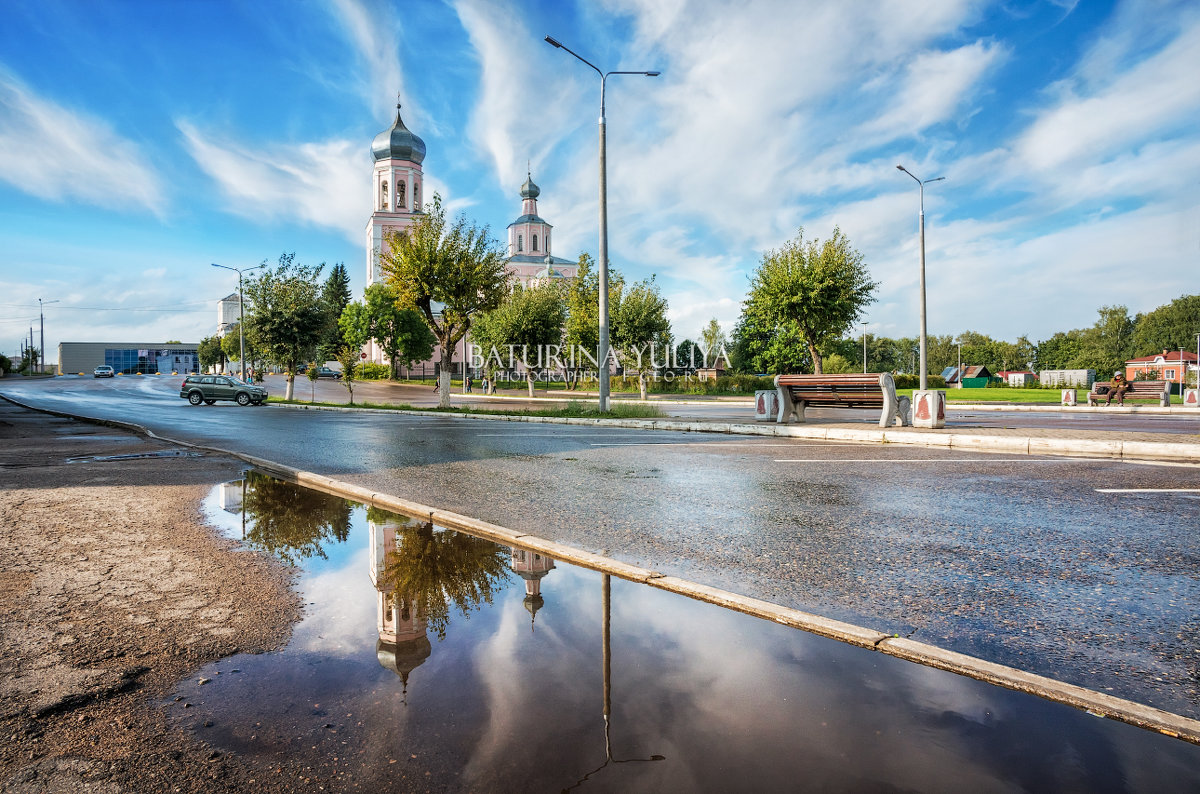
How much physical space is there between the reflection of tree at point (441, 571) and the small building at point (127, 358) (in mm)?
157760

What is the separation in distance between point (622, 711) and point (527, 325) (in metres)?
39.8

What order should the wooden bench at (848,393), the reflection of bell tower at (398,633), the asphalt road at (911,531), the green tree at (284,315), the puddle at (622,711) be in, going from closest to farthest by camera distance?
the puddle at (622,711) < the reflection of bell tower at (398,633) < the asphalt road at (911,531) < the wooden bench at (848,393) < the green tree at (284,315)

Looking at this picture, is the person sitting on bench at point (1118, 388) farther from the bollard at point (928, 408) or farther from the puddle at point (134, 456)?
the puddle at point (134, 456)

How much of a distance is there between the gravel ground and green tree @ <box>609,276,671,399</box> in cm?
3155

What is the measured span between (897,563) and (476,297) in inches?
958

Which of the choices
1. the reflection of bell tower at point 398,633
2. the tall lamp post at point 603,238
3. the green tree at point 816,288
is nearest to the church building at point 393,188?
the green tree at point 816,288

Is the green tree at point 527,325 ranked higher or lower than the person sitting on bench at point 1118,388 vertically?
higher

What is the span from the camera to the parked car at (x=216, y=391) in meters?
35.1

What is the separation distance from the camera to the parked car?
35125 mm

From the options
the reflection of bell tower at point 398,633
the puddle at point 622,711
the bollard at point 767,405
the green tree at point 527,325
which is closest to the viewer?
the puddle at point 622,711

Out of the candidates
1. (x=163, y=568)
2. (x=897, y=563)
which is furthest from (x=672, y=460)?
(x=163, y=568)

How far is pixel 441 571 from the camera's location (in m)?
4.20

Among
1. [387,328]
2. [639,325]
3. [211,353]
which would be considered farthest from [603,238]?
[211,353]

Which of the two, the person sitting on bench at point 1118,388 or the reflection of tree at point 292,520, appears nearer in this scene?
the reflection of tree at point 292,520
